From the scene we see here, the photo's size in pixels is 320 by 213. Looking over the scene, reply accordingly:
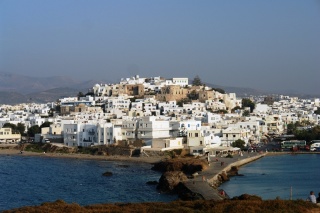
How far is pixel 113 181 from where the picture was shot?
2664cm

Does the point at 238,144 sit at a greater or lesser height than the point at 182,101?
lesser

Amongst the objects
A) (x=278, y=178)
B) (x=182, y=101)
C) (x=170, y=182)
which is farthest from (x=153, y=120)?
(x=182, y=101)

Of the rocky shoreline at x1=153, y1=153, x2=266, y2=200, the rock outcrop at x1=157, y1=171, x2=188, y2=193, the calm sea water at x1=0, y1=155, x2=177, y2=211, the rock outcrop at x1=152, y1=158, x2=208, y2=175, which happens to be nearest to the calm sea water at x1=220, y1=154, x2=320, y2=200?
Answer: the rocky shoreline at x1=153, y1=153, x2=266, y2=200

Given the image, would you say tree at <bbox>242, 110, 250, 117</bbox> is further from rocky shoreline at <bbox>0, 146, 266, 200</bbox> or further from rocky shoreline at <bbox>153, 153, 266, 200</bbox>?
rocky shoreline at <bbox>153, 153, 266, 200</bbox>

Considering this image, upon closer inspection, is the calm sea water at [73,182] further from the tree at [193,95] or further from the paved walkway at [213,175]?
the tree at [193,95]

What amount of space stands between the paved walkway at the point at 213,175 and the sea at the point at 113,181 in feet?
1.95

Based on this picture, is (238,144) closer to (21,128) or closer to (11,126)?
(21,128)

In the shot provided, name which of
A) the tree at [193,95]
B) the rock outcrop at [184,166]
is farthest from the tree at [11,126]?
the rock outcrop at [184,166]

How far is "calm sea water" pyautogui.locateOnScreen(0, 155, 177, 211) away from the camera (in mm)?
21938

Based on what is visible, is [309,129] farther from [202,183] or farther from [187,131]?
[202,183]

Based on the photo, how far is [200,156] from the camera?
34531mm

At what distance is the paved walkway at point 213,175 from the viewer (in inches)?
811

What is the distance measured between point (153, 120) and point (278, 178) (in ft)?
44.6

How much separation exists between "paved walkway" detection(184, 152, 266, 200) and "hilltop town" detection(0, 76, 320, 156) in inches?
96.0
